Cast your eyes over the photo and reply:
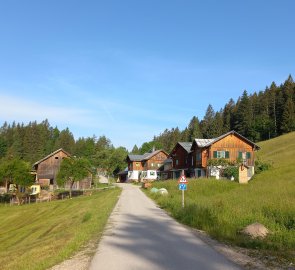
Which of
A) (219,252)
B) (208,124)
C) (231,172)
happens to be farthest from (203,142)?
(208,124)

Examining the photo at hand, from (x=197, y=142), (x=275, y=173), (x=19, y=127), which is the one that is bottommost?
(x=275, y=173)

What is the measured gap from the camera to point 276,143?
96062 millimetres

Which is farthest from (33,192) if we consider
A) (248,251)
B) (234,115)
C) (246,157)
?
→ (234,115)

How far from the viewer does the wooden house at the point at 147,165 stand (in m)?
100

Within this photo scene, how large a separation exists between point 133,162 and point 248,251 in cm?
9477

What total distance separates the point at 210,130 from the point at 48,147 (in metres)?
66.1

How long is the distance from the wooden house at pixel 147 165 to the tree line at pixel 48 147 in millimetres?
29379

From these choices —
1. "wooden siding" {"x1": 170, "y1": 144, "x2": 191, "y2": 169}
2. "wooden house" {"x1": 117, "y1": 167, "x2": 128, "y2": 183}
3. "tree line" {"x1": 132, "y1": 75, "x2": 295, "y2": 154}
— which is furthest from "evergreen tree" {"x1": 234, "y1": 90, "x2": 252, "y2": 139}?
"wooden siding" {"x1": 170, "y1": 144, "x2": 191, "y2": 169}

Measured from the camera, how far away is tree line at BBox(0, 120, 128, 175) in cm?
13850

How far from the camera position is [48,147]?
16000 centimetres

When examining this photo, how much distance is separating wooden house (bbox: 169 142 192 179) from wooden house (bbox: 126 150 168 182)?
14248 mm

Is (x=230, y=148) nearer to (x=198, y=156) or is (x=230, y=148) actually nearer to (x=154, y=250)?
(x=198, y=156)

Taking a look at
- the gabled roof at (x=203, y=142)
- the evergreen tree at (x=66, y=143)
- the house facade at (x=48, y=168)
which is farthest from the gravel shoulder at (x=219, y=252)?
the evergreen tree at (x=66, y=143)

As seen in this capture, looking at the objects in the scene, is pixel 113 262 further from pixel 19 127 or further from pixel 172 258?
pixel 19 127
